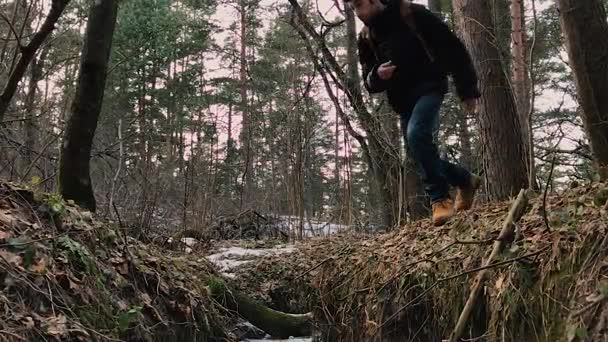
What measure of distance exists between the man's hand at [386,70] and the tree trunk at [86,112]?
8.35 feet

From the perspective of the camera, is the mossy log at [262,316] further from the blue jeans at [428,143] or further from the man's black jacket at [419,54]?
the man's black jacket at [419,54]

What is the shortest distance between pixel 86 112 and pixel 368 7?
262cm

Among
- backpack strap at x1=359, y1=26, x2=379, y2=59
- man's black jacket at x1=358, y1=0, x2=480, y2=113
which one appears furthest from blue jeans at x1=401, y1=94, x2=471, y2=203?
backpack strap at x1=359, y1=26, x2=379, y2=59

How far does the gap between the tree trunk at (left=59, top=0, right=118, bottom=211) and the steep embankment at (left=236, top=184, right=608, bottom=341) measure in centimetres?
223

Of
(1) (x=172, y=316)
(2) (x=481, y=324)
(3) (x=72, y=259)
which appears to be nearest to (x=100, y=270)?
A: (3) (x=72, y=259)

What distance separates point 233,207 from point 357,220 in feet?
14.6

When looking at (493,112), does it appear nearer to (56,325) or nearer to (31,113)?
(56,325)

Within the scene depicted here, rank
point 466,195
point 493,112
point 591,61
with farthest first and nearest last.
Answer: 1. point 493,112
2. point 466,195
3. point 591,61

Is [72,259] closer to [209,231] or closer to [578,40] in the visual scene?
[578,40]

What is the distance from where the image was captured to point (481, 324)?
2.66 metres

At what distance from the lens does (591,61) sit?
291cm

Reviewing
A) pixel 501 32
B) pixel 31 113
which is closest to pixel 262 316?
pixel 31 113

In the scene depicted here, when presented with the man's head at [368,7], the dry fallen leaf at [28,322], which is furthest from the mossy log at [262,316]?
the man's head at [368,7]

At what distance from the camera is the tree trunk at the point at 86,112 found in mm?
4637
